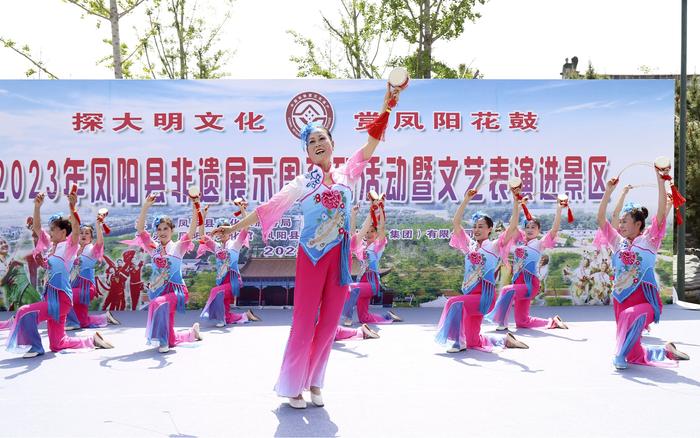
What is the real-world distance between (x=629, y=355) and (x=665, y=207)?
973 mm

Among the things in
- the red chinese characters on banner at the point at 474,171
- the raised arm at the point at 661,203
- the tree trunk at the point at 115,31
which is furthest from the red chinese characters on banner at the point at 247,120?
the raised arm at the point at 661,203

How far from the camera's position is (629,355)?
4.62 m

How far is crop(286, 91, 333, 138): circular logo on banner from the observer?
833 cm

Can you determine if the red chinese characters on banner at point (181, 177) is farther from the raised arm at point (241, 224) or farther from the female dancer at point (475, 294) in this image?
the raised arm at point (241, 224)

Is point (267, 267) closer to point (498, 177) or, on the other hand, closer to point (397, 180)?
point (397, 180)

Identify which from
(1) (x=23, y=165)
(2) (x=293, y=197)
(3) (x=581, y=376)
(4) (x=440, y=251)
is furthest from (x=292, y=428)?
(1) (x=23, y=165)

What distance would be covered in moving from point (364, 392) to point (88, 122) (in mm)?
5624

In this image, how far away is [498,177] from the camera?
8383mm

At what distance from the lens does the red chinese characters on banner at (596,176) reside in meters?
8.42

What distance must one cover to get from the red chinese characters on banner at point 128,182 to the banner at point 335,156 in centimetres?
1

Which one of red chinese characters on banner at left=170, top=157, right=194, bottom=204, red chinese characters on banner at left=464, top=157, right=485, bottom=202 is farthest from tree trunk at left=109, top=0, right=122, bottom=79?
red chinese characters on banner at left=464, top=157, right=485, bottom=202

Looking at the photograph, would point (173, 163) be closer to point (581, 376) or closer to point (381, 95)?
point (381, 95)

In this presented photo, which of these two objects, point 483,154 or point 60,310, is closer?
point 60,310

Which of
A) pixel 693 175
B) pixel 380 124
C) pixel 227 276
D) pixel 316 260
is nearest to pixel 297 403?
pixel 316 260
